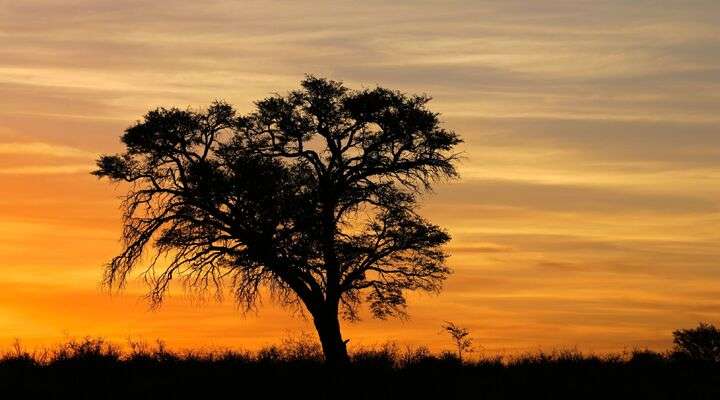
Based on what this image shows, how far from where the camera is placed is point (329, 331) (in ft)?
131

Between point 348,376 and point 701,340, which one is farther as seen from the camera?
point 701,340

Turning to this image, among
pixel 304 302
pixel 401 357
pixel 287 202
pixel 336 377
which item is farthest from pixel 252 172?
pixel 336 377

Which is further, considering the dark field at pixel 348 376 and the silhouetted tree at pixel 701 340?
the silhouetted tree at pixel 701 340

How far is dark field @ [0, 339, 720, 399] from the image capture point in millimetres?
25188

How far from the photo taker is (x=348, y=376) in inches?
1048

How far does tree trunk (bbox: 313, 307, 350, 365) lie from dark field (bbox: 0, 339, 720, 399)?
19.2 feet

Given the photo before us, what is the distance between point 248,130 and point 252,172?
2574 mm

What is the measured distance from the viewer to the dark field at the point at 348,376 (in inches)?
992

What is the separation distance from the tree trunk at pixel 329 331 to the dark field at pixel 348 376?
19.2 ft

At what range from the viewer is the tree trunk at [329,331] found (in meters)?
39.3

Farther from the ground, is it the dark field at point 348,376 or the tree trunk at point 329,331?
the tree trunk at point 329,331

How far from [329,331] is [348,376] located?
13257 mm

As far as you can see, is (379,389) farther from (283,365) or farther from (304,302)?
(304,302)

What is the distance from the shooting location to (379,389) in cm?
2522
